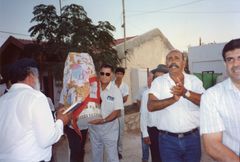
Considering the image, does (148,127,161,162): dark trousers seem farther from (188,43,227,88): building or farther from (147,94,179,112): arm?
(188,43,227,88): building

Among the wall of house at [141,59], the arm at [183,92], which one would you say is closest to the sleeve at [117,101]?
the arm at [183,92]

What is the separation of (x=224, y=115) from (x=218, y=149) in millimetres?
273

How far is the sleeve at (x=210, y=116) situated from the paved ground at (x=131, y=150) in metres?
4.59

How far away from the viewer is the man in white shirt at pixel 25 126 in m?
2.70

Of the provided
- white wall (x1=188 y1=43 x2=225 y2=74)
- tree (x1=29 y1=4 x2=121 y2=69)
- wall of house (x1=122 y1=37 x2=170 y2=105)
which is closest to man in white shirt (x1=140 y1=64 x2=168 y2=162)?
tree (x1=29 y1=4 x2=121 y2=69)

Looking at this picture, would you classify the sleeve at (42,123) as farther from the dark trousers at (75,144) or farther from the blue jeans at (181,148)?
the dark trousers at (75,144)

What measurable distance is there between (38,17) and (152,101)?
7.68 metres

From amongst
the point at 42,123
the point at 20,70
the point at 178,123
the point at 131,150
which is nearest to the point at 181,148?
the point at 178,123

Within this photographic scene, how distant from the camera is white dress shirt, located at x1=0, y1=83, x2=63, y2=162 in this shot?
269cm

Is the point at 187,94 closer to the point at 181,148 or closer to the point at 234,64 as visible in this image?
the point at 181,148

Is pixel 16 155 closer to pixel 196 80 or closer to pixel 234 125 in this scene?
pixel 234 125

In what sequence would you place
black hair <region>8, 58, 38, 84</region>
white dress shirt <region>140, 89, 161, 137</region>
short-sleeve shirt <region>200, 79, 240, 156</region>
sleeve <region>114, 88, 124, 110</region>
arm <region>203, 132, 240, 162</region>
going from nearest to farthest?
1. arm <region>203, 132, 240, 162</region>
2. short-sleeve shirt <region>200, 79, 240, 156</region>
3. black hair <region>8, 58, 38, 84</region>
4. sleeve <region>114, 88, 124, 110</region>
5. white dress shirt <region>140, 89, 161, 137</region>

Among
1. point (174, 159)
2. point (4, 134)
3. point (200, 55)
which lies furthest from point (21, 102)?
point (200, 55)

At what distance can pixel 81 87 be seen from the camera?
4285 millimetres
